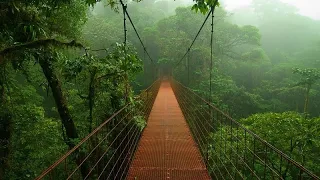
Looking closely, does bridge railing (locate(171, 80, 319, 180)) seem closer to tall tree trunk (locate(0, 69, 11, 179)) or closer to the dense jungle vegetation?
the dense jungle vegetation

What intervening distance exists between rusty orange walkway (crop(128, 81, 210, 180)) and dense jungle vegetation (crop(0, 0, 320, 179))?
0.63 m

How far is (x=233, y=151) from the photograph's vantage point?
6.81 ft

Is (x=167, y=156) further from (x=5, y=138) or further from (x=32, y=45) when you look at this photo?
(x=5, y=138)

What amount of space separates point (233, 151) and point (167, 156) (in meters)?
0.71

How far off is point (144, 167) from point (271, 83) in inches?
552

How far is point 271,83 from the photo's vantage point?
14828 mm

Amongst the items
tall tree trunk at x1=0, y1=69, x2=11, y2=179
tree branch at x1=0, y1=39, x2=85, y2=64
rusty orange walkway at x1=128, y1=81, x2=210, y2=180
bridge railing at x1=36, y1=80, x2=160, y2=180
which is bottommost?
tall tree trunk at x1=0, y1=69, x2=11, y2=179

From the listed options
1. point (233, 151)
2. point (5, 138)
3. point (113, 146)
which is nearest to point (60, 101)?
point (113, 146)

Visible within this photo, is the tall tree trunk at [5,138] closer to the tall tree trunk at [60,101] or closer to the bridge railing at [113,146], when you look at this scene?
the tall tree trunk at [60,101]

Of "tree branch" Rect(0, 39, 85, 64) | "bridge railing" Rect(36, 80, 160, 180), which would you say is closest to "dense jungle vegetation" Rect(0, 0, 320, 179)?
"tree branch" Rect(0, 39, 85, 64)

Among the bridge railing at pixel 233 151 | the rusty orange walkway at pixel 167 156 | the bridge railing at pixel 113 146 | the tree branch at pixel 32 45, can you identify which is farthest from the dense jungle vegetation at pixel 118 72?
the rusty orange walkway at pixel 167 156

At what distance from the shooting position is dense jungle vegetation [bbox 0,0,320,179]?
10.2 ft

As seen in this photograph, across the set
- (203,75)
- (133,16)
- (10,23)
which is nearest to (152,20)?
(133,16)

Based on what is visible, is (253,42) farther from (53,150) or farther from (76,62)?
(76,62)
